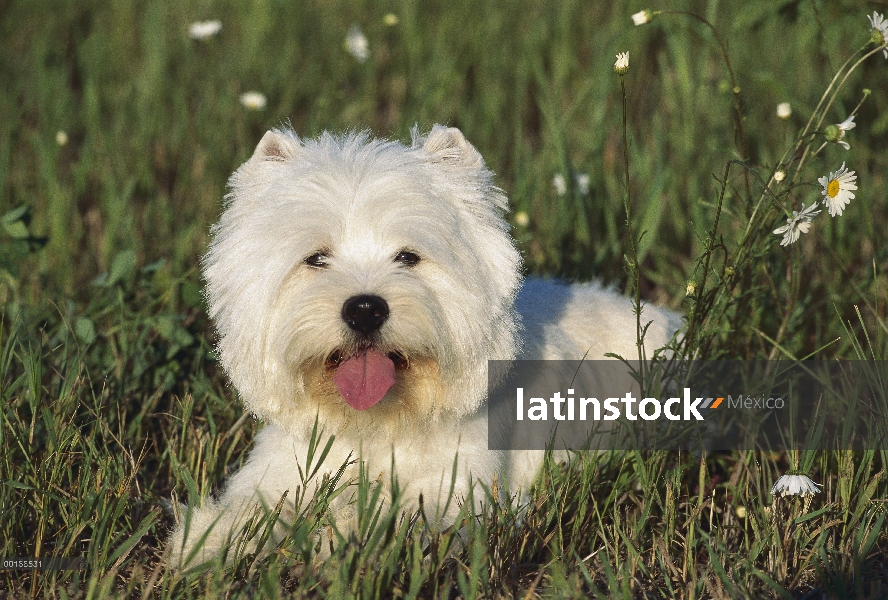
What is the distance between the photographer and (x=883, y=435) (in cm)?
407

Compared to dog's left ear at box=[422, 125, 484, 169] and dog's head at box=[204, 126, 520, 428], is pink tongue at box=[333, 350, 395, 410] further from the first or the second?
dog's left ear at box=[422, 125, 484, 169]

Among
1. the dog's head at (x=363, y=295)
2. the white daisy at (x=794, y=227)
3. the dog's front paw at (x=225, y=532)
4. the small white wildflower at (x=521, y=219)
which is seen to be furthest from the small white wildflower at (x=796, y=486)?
the small white wildflower at (x=521, y=219)

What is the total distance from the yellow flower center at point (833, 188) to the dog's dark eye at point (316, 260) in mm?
1802

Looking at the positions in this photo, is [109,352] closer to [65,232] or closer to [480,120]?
[65,232]

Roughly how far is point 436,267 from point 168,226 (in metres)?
3.76

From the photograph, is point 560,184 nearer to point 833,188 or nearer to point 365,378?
point 833,188

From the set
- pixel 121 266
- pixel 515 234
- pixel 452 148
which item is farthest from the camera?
pixel 515 234

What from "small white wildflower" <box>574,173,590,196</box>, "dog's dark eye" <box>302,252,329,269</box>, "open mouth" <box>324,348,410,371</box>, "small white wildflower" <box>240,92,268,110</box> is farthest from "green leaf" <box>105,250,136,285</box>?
"small white wildflower" <box>574,173,590,196</box>

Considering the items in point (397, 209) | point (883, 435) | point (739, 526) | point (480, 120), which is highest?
point (480, 120)

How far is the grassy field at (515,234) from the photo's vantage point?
3.63m

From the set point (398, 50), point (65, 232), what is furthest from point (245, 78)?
point (65, 232)

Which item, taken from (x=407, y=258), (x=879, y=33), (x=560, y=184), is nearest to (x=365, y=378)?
(x=407, y=258)

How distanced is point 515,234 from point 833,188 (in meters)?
2.79

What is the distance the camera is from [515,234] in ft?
21.2
